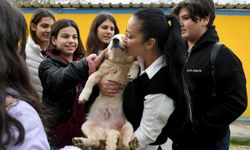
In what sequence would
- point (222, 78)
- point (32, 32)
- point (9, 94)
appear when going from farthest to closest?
point (32, 32)
point (222, 78)
point (9, 94)

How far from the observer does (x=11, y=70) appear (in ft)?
3.92

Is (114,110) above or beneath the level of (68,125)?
above

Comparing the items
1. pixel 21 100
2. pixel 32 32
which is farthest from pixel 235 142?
pixel 21 100

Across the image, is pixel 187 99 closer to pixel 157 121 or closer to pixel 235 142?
pixel 157 121

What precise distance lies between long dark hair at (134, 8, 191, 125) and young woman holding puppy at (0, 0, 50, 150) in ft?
3.37

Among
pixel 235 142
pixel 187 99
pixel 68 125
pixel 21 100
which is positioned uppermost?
pixel 21 100

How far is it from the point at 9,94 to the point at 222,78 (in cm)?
166

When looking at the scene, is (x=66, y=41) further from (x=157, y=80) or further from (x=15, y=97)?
(x=15, y=97)

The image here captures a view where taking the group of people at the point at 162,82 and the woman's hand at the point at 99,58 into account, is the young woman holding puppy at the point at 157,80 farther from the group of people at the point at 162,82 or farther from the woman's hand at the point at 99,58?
the woman's hand at the point at 99,58

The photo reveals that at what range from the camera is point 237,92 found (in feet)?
8.03

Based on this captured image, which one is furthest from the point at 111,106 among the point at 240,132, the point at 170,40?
the point at 240,132

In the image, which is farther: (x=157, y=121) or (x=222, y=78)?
(x=222, y=78)

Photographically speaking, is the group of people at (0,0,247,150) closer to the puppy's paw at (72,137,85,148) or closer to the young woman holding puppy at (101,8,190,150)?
the young woman holding puppy at (101,8,190,150)

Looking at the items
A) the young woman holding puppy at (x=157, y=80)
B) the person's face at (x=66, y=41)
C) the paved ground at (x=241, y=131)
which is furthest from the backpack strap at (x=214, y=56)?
the paved ground at (x=241, y=131)
